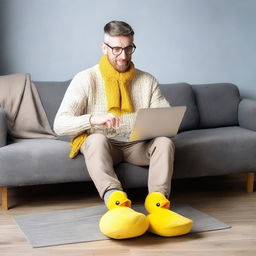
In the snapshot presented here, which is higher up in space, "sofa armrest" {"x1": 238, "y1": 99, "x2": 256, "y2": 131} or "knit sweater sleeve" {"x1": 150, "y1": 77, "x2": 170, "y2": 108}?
"knit sweater sleeve" {"x1": 150, "y1": 77, "x2": 170, "y2": 108}

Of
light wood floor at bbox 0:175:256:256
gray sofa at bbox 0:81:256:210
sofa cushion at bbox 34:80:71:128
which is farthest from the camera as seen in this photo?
sofa cushion at bbox 34:80:71:128

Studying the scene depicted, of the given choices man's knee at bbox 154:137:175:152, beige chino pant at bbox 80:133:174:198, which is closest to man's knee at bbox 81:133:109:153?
beige chino pant at bbox 80:133:174:198

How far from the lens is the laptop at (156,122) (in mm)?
2717

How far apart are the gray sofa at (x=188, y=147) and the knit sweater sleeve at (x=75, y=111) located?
0.80 ft

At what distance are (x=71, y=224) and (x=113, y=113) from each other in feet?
2.12

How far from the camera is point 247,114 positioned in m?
3.70

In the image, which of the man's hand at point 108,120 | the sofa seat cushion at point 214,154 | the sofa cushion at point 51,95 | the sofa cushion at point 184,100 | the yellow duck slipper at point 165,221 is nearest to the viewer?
the yellow duck slipper at point 165,221

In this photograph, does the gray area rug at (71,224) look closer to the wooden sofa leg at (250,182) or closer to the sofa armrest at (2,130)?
the sofa armrest at (2,130)

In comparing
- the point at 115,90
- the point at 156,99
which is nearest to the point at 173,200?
the point at 156,99

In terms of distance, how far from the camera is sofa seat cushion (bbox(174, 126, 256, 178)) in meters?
3.23

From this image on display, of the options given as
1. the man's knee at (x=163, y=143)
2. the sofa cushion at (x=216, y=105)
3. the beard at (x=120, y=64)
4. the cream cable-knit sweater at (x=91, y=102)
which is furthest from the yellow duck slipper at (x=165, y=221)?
the sofa cushion at (x=216, y=105)

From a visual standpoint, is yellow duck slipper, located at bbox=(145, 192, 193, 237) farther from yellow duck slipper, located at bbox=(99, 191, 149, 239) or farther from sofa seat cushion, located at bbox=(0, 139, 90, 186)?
sofa seat cushion, located at bbox=(0, 139, 90, 186)

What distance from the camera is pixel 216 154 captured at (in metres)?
3.30

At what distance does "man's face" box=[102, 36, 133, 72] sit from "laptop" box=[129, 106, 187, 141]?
40cm
